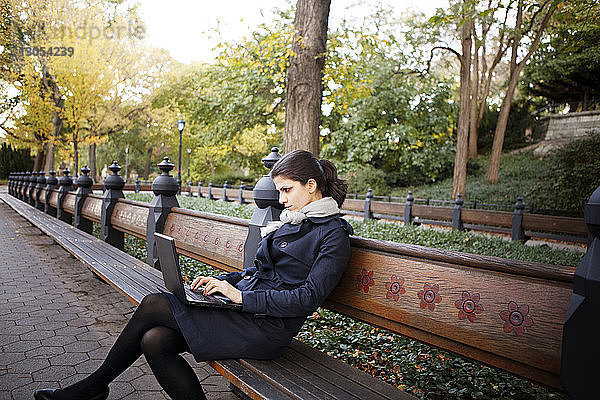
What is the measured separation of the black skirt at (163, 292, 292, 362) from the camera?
215 cm

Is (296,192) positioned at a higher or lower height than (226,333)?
higher

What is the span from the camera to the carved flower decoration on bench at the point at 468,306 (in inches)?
73.2

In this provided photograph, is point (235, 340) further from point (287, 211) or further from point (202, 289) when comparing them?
point (287, 211)

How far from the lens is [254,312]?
2.21 meters

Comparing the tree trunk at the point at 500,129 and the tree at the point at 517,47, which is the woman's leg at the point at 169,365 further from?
the tree trunk at the point at 500,129

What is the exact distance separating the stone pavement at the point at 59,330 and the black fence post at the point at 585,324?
2.03m

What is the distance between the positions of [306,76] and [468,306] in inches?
194

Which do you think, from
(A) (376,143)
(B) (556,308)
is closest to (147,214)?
(B) (556,308)

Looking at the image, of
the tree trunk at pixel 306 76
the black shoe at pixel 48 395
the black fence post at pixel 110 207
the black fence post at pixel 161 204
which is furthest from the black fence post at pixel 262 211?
the black fence post at pixel 110 207

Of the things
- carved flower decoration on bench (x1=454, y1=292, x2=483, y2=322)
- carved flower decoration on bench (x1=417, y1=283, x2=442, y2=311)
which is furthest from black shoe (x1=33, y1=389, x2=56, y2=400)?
carved flower decoration on bench (x1=454, y1=292, x2=483, y2=322)

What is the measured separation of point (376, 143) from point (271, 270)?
13688 millimetres

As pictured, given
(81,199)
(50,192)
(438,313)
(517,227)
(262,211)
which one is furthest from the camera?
(50,192)

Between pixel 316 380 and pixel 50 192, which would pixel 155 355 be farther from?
pixel 50 192

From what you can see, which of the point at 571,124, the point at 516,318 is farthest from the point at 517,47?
the point at 516,318
